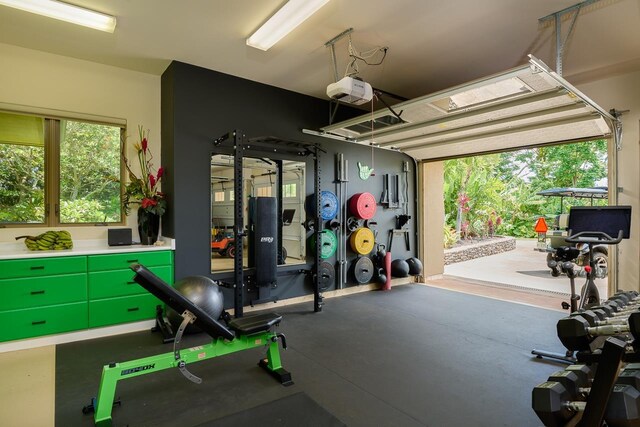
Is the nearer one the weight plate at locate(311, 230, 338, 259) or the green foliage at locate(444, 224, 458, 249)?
the weight plate at locate(311, 230, 338, 259)

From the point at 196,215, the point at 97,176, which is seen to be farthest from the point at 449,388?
the point at 97,176

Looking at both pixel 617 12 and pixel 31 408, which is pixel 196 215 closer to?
pixel 31 408

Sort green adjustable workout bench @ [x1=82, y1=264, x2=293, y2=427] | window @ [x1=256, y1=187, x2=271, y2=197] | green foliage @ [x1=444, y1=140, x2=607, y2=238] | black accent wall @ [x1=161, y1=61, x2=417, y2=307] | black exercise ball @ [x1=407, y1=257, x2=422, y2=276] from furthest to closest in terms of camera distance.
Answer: green foliage @ [x1=444, y1=140, x2=607, y2=238], black exercise ball @ [x1=407, y1=257, x2=422, y2=276], window @ [x1=256, y1=187, x2=271, y2=197], black accent wall @ [x1=161, y1=61, x2=417, y2=307], green adjustable workout bench @ [x1=82, y1=264, x2=293, y2=427]

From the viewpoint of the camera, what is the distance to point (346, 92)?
332cm

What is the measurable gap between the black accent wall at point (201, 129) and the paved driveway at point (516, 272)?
433cm

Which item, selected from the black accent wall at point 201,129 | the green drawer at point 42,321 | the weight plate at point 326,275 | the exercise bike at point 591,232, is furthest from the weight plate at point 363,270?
the green drawer at point 42,321

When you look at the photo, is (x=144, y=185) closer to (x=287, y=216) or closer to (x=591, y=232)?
(x=287, y=216)

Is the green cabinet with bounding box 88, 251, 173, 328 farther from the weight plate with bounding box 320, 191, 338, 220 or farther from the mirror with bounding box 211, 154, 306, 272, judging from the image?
the weight plate with bounding box 320, 191, 338, 220

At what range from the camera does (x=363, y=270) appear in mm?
5699

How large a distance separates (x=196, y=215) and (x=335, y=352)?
240 cm

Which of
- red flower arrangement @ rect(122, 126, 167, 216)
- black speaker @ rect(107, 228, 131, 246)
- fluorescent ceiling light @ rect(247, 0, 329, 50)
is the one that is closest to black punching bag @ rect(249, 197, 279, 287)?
red flower arrangement @ rect(122, 126, 167, 216)

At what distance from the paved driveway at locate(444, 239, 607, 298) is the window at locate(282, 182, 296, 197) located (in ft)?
14.2

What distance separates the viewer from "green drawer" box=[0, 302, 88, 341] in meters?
3.16

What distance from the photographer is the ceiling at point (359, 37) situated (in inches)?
118
